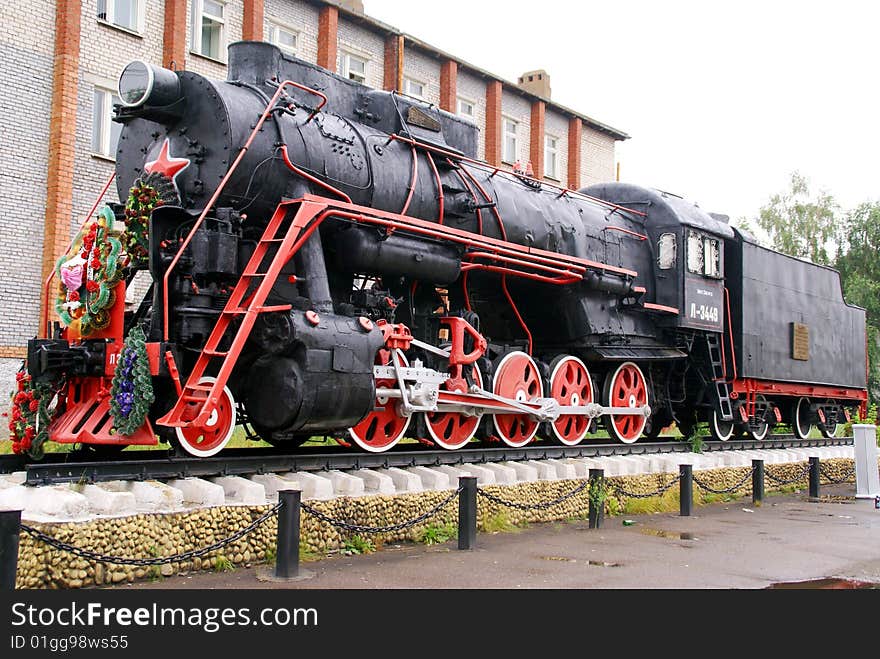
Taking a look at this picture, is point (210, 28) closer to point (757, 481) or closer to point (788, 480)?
point (757, 481)

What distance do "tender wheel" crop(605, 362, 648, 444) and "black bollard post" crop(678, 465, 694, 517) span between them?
1648mm

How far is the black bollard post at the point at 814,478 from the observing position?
1272cm

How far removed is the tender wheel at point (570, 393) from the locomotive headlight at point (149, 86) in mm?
5497

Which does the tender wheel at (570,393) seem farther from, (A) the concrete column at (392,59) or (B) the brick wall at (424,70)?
Answer: (B) the brick wall at (424,70)

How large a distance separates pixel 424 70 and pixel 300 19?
3.63 m

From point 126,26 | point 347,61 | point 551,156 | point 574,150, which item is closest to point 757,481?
point 347,61

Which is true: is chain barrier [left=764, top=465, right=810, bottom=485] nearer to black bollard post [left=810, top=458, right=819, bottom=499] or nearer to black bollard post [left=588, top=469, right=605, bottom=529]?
black bollard post [left=810, top=458, right=819, bottom=499]

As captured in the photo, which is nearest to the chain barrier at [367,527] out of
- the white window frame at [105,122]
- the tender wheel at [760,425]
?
the tender wheel at [760,425]

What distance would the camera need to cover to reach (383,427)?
8898 mm

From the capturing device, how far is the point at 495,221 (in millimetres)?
9961

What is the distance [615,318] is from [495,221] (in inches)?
105

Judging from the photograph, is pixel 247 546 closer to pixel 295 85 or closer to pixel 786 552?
pixel 295 85
